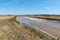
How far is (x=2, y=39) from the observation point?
11.1m

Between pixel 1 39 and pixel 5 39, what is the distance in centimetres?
26

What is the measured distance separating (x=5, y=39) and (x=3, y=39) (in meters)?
0.13

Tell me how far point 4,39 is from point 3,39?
6 centimetres

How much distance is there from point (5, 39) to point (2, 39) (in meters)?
0.19

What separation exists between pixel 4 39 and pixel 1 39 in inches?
7.8

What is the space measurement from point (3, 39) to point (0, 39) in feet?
0.79

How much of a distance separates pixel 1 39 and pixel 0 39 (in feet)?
0.39

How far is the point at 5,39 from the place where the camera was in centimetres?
1109

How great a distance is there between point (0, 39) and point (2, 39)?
0.21 metres

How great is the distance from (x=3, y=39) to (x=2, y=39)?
0.07 metres

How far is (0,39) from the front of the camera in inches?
429

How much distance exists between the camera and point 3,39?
11070 millimetres
